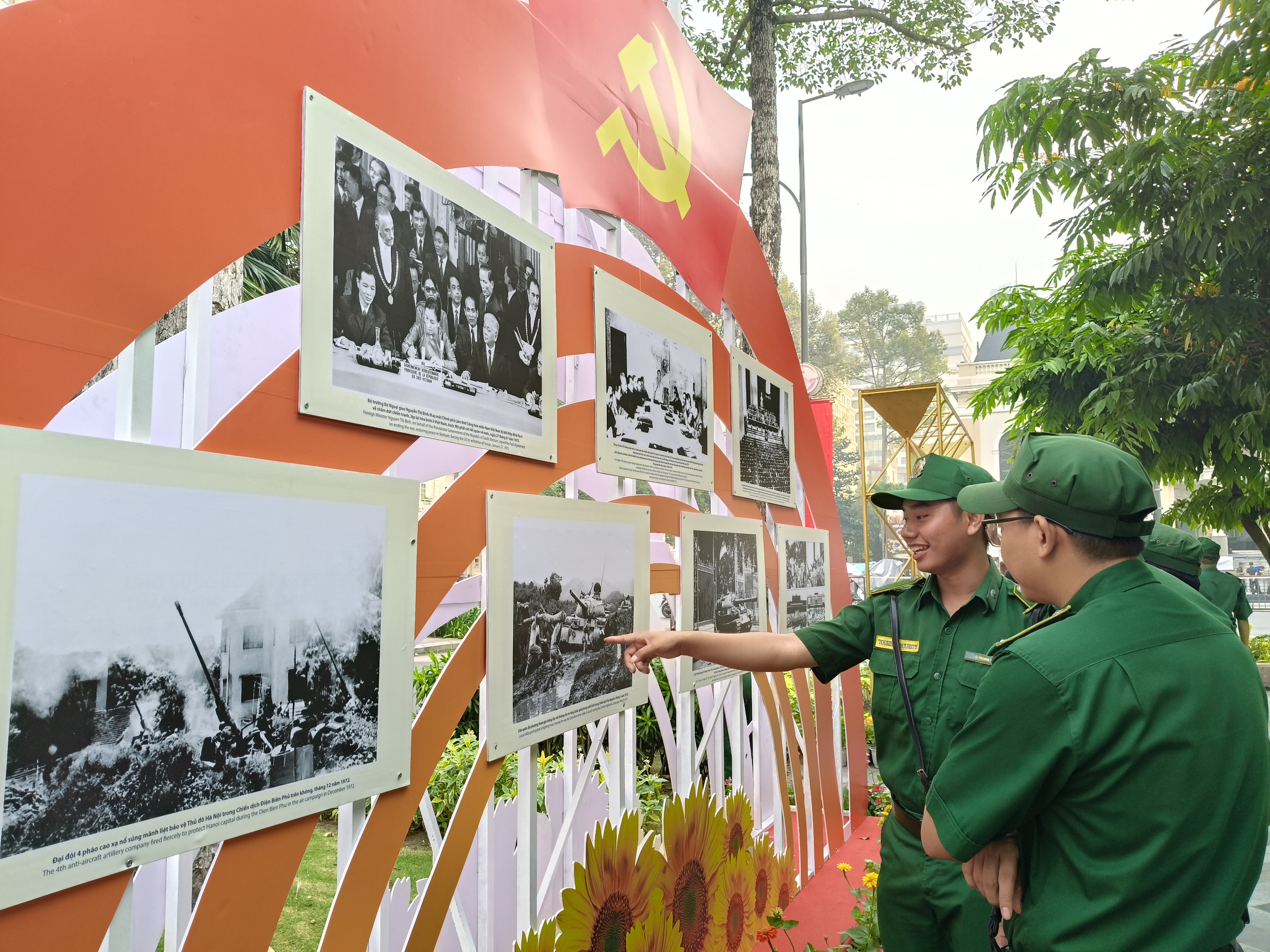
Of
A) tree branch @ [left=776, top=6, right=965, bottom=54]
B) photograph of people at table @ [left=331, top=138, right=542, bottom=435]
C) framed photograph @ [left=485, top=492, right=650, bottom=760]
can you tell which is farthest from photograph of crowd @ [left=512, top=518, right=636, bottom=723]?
tree branch @ [left=776, top=6, right=965, bottom=54]

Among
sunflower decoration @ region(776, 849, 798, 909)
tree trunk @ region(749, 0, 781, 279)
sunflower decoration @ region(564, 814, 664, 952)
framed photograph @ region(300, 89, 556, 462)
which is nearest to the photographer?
framed photograph @ region(300, 89, 556, 462)

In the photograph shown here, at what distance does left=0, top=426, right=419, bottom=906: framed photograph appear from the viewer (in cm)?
100

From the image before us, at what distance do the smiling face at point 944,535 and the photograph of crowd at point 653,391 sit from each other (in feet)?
2.33

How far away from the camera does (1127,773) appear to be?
1.16 meters

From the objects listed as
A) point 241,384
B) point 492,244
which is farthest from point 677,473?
point 241,384

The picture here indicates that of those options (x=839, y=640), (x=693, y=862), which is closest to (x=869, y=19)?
Answer: (x=839, y=640)

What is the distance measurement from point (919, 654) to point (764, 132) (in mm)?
6942

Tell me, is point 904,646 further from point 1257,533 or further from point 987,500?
point 1257,533

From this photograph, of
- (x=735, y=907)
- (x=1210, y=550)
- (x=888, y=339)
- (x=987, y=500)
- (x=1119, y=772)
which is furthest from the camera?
(x=888, y=339)

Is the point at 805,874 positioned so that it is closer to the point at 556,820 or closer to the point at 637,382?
the point at 556,820

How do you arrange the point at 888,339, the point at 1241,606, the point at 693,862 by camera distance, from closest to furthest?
the point at 693,862, the point at 1241,606, the point at 888,339

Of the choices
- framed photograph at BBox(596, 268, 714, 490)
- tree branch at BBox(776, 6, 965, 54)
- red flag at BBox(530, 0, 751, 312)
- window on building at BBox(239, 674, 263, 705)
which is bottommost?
window on building at BBox(239, 674, 263, 705)

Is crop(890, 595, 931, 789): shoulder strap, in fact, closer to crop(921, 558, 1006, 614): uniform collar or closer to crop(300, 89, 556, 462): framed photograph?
crop(921, 558, 1006, 614): uniform collar

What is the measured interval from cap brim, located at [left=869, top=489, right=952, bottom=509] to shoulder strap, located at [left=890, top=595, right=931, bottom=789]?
0.93ft
